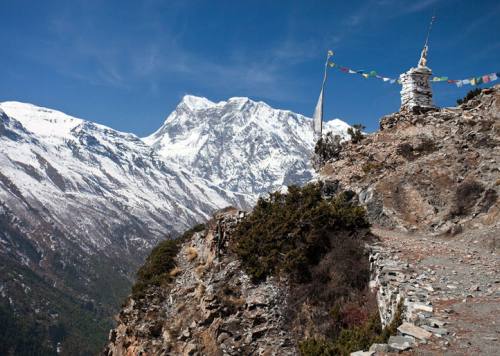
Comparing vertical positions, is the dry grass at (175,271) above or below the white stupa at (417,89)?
below

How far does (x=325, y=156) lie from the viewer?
36312 mm

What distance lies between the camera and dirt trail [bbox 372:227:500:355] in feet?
33.9

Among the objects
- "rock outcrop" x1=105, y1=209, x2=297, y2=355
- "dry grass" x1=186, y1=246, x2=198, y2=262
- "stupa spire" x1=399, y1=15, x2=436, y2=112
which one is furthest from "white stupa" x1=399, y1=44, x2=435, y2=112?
"dry grass" x1=186, y1=246, x2=198, y2=262

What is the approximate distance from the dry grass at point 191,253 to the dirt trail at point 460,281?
39.5ft

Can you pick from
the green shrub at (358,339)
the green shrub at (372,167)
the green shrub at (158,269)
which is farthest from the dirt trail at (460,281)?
the green shrub at (158,269)

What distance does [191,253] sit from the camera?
100 feet

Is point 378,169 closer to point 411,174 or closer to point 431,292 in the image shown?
point 411,174

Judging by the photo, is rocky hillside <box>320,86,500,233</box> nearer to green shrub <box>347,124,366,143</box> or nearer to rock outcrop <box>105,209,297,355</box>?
green shrub <box>347,124,366,143</box>

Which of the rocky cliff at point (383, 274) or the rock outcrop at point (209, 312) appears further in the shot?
the rock outcrop at point (209, 312)

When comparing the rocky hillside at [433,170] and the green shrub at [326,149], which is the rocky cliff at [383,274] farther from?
the green shrub at [326,149]

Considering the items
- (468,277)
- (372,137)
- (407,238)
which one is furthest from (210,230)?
(468,277)

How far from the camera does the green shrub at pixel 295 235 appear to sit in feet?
66.7

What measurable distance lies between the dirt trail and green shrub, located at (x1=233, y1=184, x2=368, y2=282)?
206 centimetres

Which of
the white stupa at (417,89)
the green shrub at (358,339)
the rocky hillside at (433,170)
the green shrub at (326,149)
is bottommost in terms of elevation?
the green shrub at (358,339)
